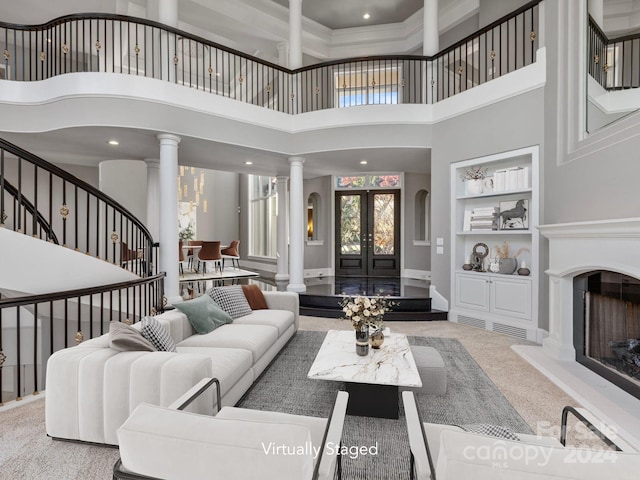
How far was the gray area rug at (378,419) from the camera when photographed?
2109 millimetres

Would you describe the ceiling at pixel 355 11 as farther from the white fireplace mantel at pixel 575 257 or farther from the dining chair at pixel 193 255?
the dining chair at pixel 193 255

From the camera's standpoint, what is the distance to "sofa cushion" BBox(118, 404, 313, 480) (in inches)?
37.4

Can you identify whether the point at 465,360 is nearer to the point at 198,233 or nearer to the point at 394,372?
the point at 394,372

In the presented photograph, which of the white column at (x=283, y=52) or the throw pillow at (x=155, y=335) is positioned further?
the white column at (x=283, y=52)

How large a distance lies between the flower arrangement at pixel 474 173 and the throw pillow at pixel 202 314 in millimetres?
4425

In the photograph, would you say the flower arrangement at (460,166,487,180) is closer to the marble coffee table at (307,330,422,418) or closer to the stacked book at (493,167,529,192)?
the stacked book at (493,167,529,192)

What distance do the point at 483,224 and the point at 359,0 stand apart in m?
6.03

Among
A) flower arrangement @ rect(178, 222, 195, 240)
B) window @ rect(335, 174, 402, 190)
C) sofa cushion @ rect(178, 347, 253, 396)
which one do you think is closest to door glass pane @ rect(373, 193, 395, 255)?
window @ rect(335, 174, 402, 190)

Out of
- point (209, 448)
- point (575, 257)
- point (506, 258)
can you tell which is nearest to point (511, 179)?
point (506, 258)

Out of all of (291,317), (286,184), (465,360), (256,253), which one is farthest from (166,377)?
(256,253)

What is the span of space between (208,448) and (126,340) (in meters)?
1.59

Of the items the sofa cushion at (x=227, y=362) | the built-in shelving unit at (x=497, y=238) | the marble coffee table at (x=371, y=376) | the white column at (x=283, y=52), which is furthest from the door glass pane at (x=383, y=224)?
the sofa cushion at (x=227, y=362)

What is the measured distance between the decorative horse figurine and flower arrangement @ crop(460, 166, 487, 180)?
28.8 inches

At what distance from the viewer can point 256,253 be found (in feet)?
39.6
